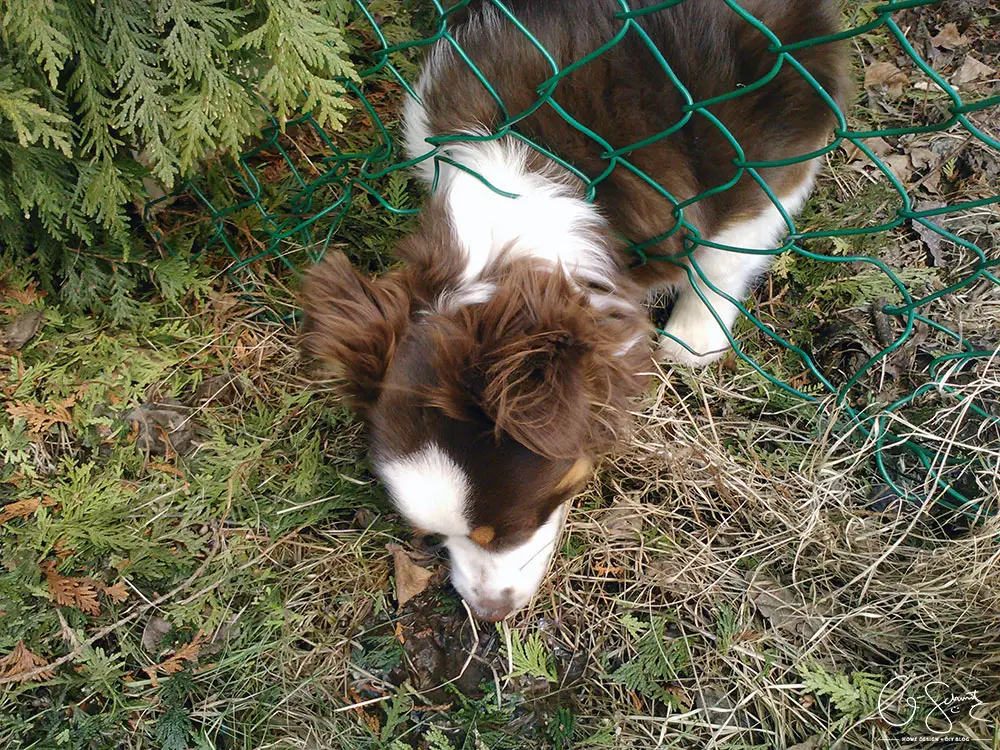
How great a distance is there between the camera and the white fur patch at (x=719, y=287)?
7.63 feet

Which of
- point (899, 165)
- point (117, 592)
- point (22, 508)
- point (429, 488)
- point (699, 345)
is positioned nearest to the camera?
point (429, 488)

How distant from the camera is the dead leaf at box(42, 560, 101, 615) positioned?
2170 millimetres

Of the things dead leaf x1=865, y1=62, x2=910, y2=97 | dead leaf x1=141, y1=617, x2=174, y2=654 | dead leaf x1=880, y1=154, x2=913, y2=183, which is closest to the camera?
dead leaf x1=141, y1=617, x2=174, y2=654

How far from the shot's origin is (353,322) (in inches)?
68.2

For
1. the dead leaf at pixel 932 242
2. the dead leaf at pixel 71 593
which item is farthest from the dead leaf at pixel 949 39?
the dead leaf at pixel 71 593

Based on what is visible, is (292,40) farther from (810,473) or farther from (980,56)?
(980,56)

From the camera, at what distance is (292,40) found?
1981 mm

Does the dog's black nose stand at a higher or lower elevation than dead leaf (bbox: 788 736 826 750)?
higher

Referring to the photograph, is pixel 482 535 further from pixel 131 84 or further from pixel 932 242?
pixel 932 242

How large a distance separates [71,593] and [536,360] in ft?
5.31

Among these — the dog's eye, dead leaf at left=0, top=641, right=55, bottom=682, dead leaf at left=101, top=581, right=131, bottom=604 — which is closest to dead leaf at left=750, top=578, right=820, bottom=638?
the dog's eye

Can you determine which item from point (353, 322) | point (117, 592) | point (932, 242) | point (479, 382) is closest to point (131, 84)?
point (353, 322)

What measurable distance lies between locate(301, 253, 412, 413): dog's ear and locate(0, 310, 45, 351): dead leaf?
52.2 inches

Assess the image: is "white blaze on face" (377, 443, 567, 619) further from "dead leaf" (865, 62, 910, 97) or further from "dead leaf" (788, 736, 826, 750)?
"dead leaf" (865, 62, 910, 97)
